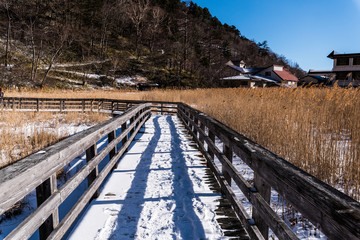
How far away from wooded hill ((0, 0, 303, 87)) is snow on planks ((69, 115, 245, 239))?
31.2 metres

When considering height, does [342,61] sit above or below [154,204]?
above

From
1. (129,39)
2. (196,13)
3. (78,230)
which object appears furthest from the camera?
(196,13)

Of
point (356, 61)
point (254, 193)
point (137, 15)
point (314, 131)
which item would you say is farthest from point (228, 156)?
point (137, 15)

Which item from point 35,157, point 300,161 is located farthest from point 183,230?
point 300,161

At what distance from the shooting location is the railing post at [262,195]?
2.04 m

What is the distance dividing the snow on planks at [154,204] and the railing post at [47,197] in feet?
1.88

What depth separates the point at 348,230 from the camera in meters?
0.99

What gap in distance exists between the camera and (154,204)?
3.22 metres

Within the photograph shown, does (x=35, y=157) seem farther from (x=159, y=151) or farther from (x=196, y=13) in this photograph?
(x=196, y=13)

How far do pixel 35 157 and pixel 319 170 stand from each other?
3520 mm

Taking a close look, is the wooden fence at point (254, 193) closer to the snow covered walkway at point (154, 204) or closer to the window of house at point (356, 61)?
the snow covered walkway at point (154, 204)

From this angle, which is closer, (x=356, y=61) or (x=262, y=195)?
(x=262, y=195)

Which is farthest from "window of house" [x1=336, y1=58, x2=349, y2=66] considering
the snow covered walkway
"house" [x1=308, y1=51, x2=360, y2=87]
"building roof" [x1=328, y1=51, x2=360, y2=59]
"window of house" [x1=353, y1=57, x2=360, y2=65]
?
the snow covered walkway

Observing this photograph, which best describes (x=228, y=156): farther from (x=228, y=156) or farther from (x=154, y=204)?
(x=154, y=204)
